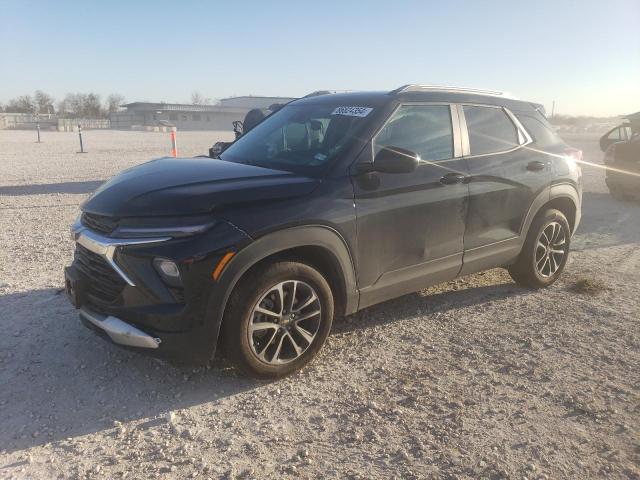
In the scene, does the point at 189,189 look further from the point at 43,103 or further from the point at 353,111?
the point at 43,103

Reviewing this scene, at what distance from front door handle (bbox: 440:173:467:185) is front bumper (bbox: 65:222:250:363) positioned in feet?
5.97

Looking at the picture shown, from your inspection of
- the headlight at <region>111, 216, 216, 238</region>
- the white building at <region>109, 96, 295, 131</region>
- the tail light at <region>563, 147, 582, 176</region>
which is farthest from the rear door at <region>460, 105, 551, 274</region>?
the white building at <region>109, 96, 295, 131</region>

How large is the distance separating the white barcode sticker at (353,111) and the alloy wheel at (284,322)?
142 centimetres

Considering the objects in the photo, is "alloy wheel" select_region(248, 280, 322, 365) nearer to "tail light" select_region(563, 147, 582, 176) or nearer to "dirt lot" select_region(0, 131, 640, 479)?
"dirt lot" select_region(0, 131, 640, 479)

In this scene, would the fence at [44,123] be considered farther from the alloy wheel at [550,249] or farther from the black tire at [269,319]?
the black tire at [269,319]

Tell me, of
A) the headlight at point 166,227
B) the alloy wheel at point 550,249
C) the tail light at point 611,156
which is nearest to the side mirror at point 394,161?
the headlight at point 166,227

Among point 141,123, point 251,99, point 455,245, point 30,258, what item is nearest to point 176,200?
point 455,245

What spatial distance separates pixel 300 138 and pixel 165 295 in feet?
5.99

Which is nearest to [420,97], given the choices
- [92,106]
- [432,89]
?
[432,89]

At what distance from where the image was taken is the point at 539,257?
5.11m

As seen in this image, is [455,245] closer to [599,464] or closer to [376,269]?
[376,269]

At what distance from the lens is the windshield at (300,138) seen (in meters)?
3.78

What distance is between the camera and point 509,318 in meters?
4.50

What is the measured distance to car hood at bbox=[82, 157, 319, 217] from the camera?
306 centimetres
